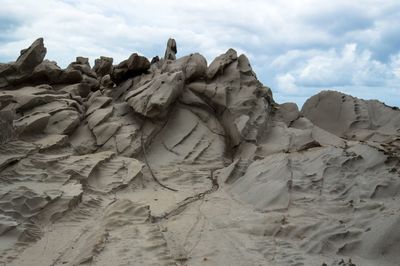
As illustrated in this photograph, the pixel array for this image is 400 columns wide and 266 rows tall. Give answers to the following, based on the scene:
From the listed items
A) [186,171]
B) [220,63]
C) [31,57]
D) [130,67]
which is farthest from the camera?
[130,67]

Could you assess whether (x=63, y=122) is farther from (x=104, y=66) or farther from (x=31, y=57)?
(x=104, y=66)

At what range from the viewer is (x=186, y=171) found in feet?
30.1

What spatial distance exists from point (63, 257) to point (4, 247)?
682 mm

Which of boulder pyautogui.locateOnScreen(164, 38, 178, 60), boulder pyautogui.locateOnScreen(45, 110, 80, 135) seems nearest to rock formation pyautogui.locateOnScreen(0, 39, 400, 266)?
boulder pyautogui.locateOnScreen(45, 110, 80, 135)

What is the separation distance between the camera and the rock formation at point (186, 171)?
5180 millimetres

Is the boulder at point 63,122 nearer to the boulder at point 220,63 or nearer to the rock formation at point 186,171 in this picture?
the rock formation at point 186,171

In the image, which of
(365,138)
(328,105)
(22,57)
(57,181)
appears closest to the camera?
(57,181)

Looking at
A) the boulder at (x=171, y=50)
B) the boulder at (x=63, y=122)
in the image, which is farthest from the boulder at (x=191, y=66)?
the boulder at (x=63, y=122)

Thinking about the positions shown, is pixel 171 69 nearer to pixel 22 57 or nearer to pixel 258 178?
pixel 22 57

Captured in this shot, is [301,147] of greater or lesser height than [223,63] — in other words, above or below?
below

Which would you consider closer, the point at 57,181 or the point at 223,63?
the point at 57,181

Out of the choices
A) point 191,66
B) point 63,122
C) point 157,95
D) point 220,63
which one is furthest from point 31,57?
point 220,63

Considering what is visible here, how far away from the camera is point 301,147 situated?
9570 mm

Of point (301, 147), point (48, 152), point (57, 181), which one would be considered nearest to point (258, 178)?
point (301, 147)
